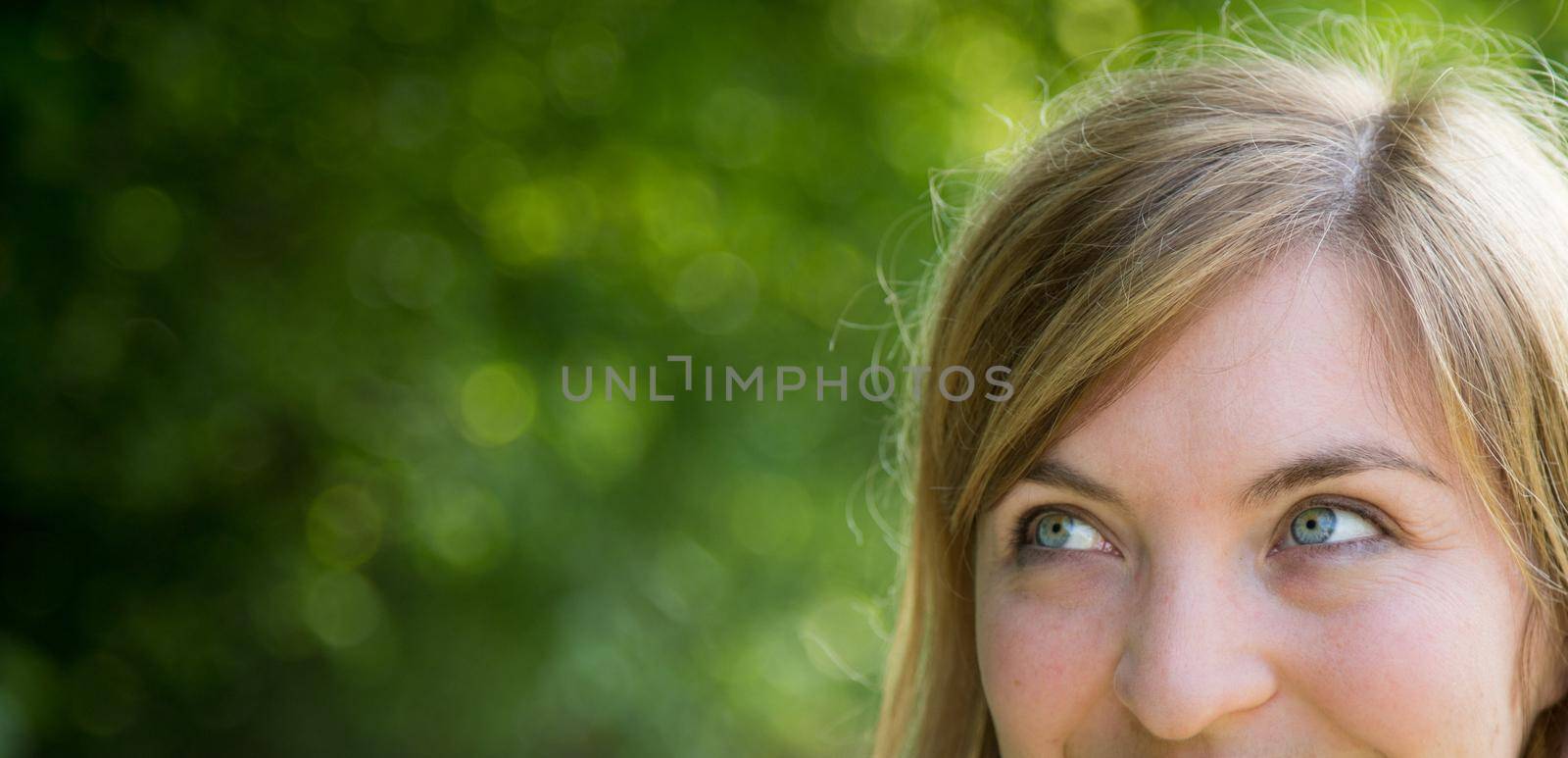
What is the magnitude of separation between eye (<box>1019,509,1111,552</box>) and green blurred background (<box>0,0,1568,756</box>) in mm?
1429

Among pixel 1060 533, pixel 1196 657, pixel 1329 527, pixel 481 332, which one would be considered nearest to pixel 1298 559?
pixel 1329 527

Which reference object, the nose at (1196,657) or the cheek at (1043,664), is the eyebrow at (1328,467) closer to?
the nose at (1196,657)

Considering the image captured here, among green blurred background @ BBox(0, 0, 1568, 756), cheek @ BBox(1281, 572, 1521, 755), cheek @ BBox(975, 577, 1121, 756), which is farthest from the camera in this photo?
green blurred background @ BBox(0, 0, 1568, 756)

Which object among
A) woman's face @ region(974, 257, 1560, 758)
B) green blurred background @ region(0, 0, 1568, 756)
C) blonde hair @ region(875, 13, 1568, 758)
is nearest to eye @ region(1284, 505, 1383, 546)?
woman's face @ region(974, 257, 1560, 758)

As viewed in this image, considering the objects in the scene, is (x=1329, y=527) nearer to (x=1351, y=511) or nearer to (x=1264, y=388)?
(x=1351, y=511)

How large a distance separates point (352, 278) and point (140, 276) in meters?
0.49

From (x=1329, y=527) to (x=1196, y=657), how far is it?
19cm

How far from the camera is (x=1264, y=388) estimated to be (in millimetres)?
1372

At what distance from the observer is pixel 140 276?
10.7 feet

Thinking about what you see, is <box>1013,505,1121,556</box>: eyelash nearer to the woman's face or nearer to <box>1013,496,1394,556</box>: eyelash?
the woman's face

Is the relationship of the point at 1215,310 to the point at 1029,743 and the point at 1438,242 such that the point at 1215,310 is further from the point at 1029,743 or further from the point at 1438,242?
the point at 1029,743

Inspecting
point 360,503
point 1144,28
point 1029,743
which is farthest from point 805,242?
point 1029,743

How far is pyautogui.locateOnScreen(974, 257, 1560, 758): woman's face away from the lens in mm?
1350

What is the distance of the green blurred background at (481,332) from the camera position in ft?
10.2
